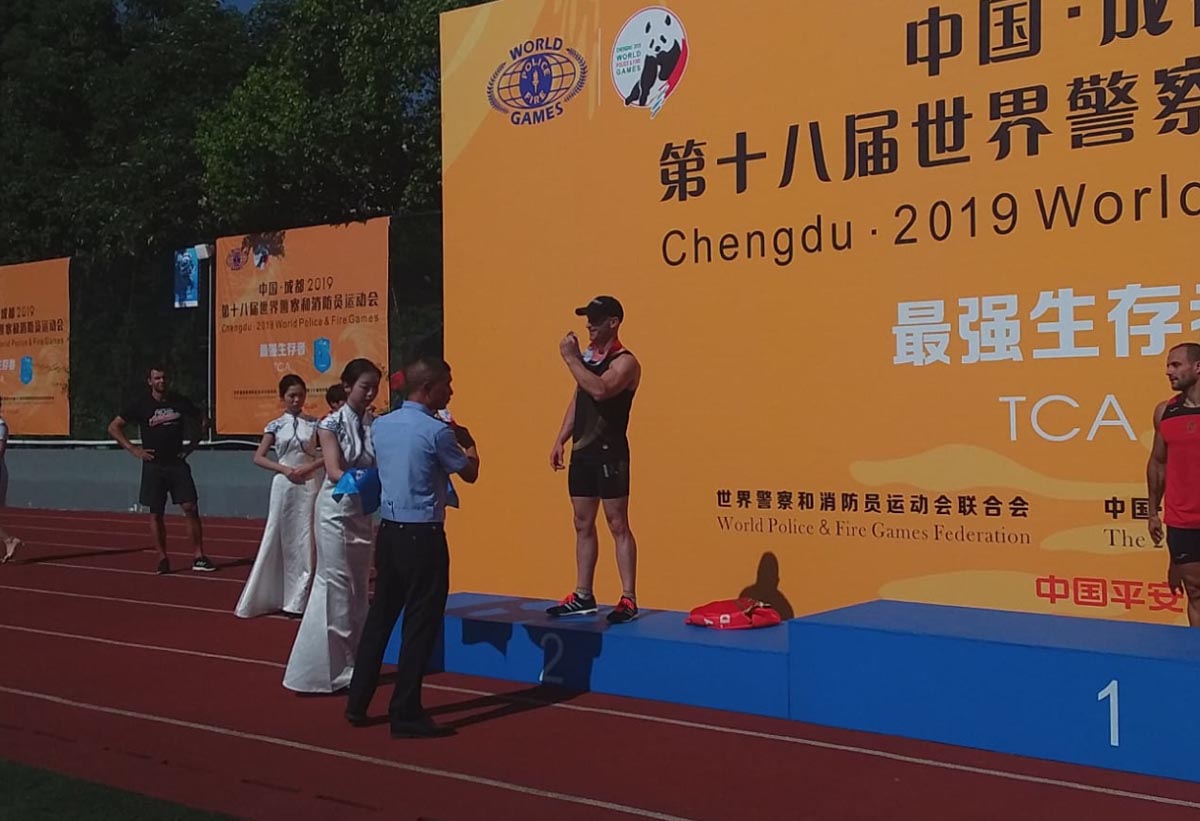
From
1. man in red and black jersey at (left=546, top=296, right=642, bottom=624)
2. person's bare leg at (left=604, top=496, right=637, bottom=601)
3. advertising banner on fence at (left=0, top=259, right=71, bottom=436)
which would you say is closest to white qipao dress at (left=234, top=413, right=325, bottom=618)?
man in red and black jersey at (left=546, top=296, right=642, bottom=624)

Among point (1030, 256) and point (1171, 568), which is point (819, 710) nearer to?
point (1171, 568)

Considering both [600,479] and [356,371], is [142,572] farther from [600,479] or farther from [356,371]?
[600,479]

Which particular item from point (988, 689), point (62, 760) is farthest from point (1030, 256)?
point (62, 760)

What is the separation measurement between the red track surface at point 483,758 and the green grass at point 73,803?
→ 149 mm

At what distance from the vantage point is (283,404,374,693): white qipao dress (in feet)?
23.2

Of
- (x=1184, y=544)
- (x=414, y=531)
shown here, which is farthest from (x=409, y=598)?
(x=1184, y=544)

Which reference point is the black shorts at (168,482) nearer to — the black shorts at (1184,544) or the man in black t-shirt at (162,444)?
the man in black t-shirt at (162,444)

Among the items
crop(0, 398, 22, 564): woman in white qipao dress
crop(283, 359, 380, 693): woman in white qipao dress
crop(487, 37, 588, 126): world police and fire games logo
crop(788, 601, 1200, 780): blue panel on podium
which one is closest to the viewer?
crop(788, 601, 1200, 780): blue panel on podium

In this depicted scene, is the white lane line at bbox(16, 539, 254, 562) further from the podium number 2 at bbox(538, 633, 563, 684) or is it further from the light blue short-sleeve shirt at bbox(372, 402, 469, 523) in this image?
the light blue short-sleeve shirt at bbox(372, 402, 469, 523)

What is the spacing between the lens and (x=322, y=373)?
1595cm

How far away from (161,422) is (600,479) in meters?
6.09

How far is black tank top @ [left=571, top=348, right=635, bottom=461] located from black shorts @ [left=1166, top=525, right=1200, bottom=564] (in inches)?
111

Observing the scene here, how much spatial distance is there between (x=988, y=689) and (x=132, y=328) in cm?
1576

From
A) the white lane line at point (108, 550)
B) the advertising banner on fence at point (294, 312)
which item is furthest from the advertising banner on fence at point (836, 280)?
the advertising banner on fence at point (294, 312)
